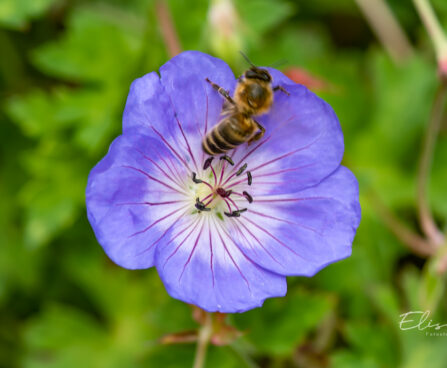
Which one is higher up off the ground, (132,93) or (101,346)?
(132,93)

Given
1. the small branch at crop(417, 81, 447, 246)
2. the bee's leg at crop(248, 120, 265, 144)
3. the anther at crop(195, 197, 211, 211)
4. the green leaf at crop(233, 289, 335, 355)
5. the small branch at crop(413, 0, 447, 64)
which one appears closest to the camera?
the bee's leg at crop(248, 120, 265, 144)

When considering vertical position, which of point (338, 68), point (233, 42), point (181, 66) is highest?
point (181, 66)

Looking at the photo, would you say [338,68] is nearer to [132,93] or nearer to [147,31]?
[147,31]

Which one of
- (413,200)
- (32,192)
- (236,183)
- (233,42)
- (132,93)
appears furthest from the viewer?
(413,200)

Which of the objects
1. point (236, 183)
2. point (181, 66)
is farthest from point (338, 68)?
point (181, 66)

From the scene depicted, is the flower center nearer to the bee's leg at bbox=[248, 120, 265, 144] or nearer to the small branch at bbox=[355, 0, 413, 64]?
the bee's leg at bbox=[248, 120, 265, 144]

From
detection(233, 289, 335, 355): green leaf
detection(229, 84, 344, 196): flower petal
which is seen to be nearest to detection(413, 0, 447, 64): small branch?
detection(229, 84, 344, 196): flower petal

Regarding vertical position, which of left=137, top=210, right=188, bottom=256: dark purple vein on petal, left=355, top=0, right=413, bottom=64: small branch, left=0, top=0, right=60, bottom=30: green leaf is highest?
left=0, top=0, right=60, bottom=30: green leaf

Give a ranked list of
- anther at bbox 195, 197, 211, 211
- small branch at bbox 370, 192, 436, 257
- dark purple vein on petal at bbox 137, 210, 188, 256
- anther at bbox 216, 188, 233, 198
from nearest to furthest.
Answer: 1. dark purple vein on petal at bbox 137, 210, 188, 256
2. anther at bbox 195, 197, 211, 211
3. anther at bbox 216, 188, 233, 198
4. small branch at bbox 370, 192, 436, 257
